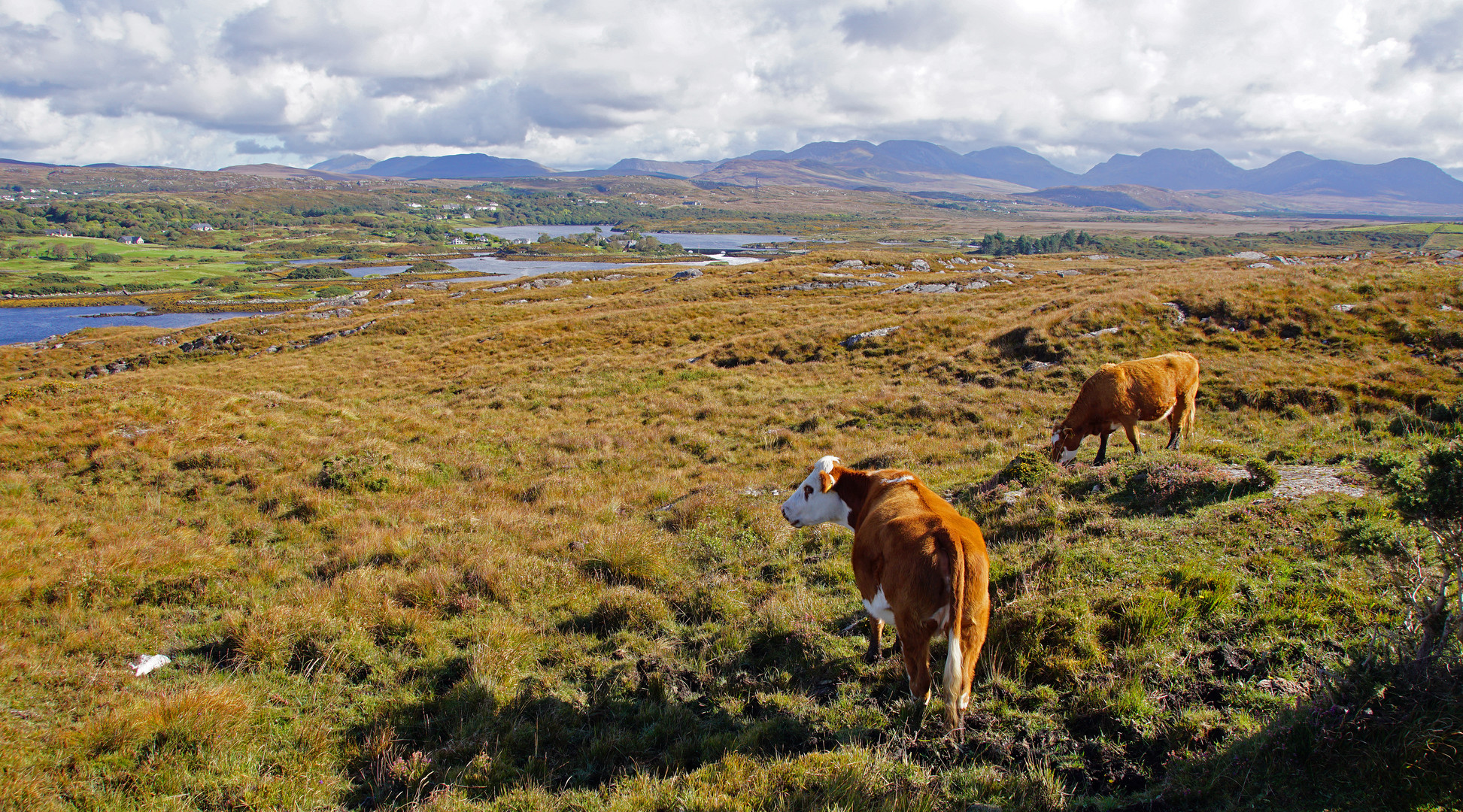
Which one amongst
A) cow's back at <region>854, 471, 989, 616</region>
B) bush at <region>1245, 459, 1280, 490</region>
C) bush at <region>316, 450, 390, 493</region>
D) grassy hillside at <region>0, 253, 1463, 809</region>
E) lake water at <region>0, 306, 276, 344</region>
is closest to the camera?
grassy hillside at <region>0, 253, 1463, 809</region>

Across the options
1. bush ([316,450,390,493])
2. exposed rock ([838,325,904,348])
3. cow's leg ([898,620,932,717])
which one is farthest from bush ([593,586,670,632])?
exposed rock ([838,325,904,348])

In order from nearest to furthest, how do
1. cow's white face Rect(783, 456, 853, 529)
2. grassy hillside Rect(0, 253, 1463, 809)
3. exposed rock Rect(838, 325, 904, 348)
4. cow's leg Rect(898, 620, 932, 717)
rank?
grassy hillside Rect(0, 253, 1463, 809) < cow's leg Rect(898, 620, 932, 717) < cow's white face Rect(783, 456, 853, 529) < exposed rock Rect(838, 325, 904, 348)

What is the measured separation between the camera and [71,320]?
98.9m

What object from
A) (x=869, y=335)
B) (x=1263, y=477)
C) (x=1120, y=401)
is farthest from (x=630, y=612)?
(x=869, y=335)

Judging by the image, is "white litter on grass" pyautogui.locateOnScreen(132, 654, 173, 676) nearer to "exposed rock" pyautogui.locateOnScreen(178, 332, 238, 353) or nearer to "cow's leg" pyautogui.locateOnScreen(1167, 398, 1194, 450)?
"cow's leg" pyautogui.locateOnScreen(1167, 398, 1194, 450)

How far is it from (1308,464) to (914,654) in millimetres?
8147

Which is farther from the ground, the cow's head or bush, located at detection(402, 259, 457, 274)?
bush, located at detection(402, 259, 457, 274)

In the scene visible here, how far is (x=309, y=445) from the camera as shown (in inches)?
586

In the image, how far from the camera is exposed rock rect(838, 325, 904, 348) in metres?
28.0

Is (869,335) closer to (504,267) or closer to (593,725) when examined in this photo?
(593,725)

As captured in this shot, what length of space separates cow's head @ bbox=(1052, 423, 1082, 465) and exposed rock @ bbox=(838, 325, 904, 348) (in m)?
16.8

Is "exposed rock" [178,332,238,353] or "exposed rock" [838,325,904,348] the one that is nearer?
"exposed rock" [838,325,904,348]

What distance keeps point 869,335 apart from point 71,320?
133m

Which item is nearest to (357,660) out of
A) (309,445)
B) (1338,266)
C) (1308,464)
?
(309,445)
